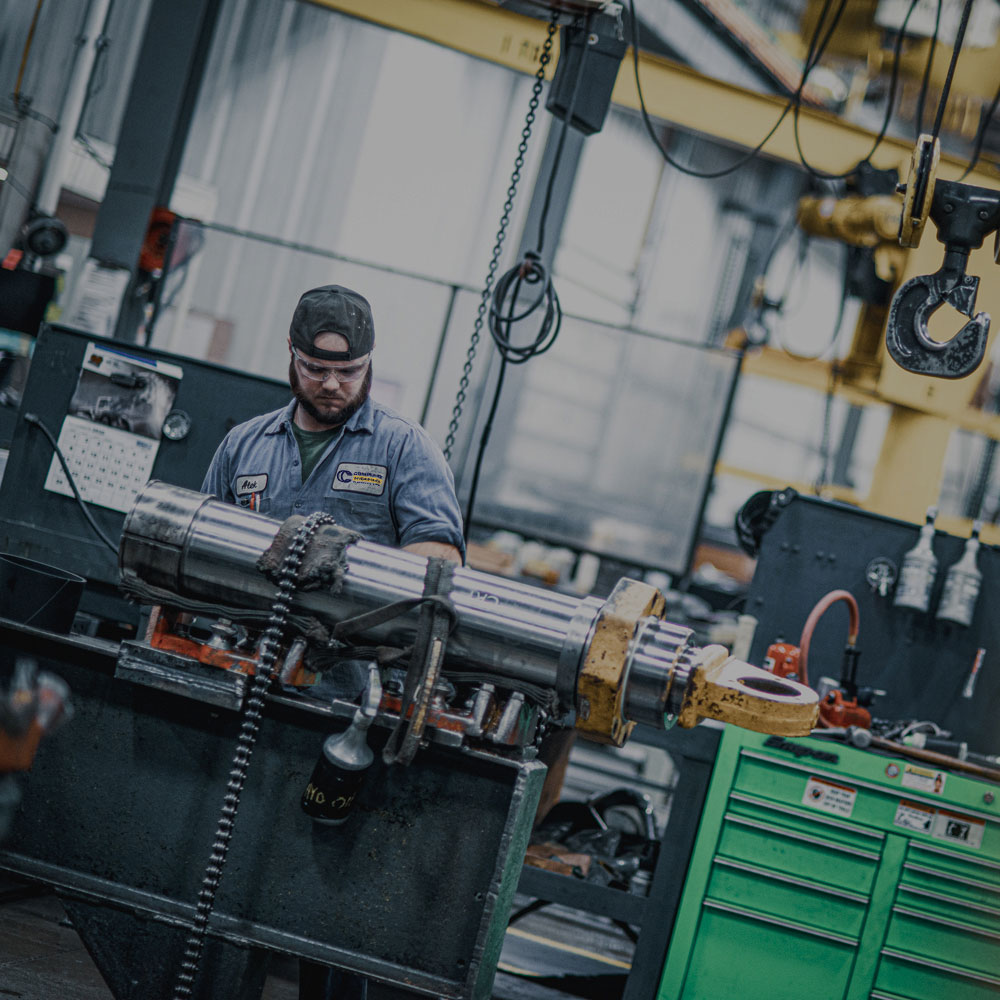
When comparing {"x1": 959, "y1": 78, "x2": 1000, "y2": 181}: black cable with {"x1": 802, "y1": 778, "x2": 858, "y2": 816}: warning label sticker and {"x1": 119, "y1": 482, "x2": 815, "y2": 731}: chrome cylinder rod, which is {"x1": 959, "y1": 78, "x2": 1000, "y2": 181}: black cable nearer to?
{"x1": 802, "y1": 778, "x2": 858, "y2": 816}: warning label sticker

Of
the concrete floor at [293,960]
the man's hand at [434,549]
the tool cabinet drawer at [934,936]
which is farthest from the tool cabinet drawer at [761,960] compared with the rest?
the man's hand at [434,549]

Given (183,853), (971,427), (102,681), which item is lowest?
(183,853)

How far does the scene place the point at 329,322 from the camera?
1664 millimetres

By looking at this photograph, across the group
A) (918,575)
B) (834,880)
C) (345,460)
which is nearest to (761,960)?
(834,880)

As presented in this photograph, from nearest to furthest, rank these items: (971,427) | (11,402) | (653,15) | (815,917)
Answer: (815,917), (11,402), (653,15), (971,427)

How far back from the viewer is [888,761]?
7.86ft

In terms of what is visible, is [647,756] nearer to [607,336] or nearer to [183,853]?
[607,336]

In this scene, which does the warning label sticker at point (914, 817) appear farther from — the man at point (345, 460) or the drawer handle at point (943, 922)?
the man at point (345, 460)

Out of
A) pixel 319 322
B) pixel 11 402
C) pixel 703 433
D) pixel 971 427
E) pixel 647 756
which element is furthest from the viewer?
pixel 971 427

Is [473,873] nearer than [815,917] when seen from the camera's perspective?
Yes

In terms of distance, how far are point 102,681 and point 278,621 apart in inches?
8.8

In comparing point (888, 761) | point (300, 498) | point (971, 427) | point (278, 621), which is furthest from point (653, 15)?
point (278, 621)

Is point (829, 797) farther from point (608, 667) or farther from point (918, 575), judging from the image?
point (608, 667)

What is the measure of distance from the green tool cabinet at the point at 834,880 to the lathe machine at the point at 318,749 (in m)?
1.33
